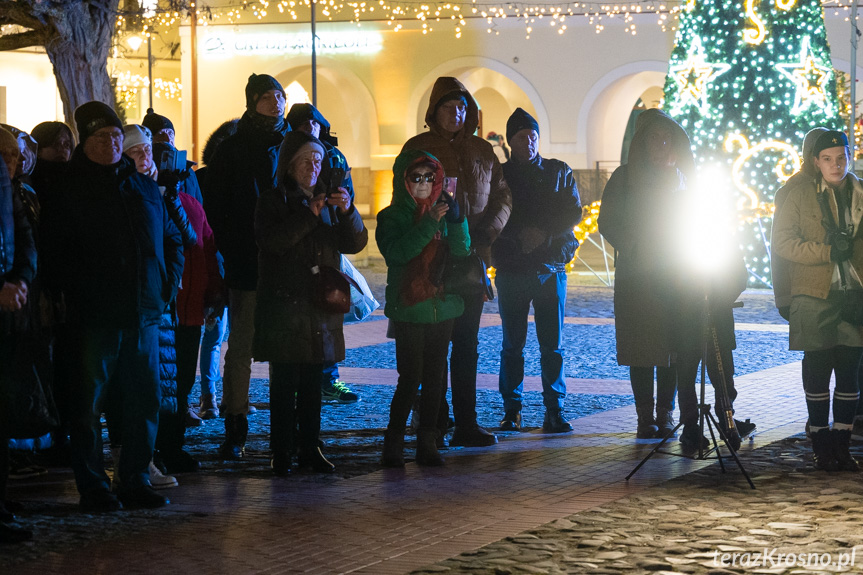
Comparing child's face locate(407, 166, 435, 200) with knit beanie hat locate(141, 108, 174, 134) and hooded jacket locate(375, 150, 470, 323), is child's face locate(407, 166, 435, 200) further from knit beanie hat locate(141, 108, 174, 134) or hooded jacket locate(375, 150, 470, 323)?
knit beanie hat locate(141, 108, 174, 134)

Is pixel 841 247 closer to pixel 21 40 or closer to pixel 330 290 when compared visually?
pixel 330 290

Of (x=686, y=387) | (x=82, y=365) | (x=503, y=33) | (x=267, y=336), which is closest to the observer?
(x=82, y=365)

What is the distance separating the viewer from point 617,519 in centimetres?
585

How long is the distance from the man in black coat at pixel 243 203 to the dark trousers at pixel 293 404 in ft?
2.27

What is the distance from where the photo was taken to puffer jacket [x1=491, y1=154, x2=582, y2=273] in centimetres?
854

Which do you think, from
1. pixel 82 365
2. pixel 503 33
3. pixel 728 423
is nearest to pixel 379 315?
pixel 728 423

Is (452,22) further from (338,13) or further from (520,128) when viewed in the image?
(520,128)

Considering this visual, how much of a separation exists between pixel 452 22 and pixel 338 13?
325 cm

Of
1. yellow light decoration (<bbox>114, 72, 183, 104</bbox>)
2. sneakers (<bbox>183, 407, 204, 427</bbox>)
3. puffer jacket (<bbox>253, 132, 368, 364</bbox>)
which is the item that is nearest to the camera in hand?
puffer jacket (<bbox>253, 132, 368, 364</bbox>)

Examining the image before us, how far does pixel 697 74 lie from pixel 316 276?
40.9 ft

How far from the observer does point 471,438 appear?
7.93 metres

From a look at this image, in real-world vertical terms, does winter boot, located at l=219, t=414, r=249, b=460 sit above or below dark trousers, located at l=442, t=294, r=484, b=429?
below

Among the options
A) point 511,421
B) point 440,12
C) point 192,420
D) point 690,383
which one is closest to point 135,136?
point 192,420

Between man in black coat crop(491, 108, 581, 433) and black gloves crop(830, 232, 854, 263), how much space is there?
75.7 inches
